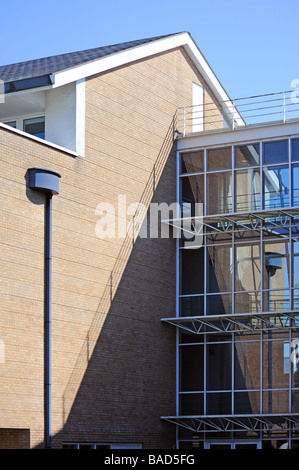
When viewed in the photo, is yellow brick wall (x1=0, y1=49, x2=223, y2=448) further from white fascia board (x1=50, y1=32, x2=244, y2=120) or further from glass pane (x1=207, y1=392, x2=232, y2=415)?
glass pane (x1=207, y1=392, x2=232, y2=415)

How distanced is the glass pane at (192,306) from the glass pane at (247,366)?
155 cm

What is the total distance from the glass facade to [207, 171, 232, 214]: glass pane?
29 millimetres

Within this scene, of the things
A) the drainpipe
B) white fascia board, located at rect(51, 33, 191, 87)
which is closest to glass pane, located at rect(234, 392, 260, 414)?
the drainpipe

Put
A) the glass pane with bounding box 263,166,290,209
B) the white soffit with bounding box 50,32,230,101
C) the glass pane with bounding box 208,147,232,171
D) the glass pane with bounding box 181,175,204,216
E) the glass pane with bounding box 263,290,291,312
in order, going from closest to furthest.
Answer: the white soffit with bounding box 50,32,230,101 < the glass pane with bounding box 263,290,291,312 < the glass pane with bounding box 263,166,290,209 < the glass pane with bounding box 208,147,232,171 < the glass pane with bounding box 181,175,204,216

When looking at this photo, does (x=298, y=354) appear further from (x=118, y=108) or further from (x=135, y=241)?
(x=118, y=108)

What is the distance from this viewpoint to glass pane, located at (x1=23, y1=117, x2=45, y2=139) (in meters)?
24.8

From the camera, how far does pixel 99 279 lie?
24234mm

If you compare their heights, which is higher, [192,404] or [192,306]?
[192,306]

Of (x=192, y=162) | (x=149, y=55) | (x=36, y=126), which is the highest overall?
(x=149, y=55)

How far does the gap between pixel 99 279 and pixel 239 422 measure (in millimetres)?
5750

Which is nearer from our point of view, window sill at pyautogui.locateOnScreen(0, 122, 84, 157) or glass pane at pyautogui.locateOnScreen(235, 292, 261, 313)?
window sill at pyautogui.locateOnScreen(0, 122, 84, 157)

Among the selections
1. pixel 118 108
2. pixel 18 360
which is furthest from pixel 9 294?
pixel 118 108

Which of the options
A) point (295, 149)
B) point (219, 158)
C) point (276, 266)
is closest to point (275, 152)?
point (295, 149)

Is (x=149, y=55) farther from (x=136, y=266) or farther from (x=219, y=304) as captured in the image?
(x=219, y=304)
